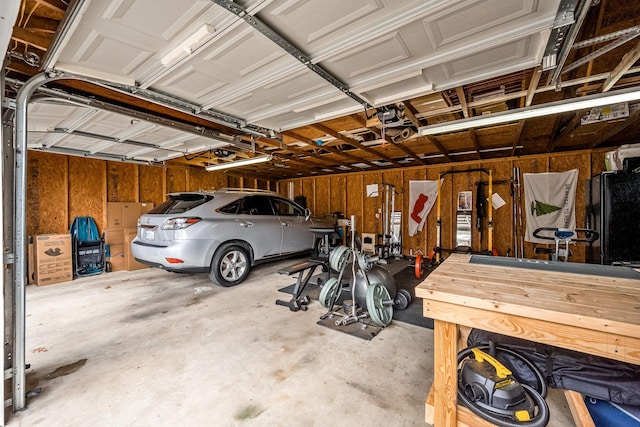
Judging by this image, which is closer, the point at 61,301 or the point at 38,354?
the point at 38,354

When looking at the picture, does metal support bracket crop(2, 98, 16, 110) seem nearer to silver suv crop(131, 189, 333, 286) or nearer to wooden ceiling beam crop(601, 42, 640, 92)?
silver suv crop(131, 189, 333, 286)

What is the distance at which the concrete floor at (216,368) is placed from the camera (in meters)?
1.58

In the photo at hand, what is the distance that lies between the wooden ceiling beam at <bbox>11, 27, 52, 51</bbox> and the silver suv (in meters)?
2.30

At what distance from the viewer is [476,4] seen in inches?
52.6

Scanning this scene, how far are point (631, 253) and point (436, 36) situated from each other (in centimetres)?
413

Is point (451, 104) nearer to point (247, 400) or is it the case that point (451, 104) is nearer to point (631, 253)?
point (631, 253)

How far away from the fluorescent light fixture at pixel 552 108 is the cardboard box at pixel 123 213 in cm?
628

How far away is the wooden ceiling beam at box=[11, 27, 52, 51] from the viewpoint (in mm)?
1690

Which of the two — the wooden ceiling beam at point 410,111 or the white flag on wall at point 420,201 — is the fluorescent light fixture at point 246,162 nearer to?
the wooden ceiling beam at point 410,111

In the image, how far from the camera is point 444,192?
6.75 metres

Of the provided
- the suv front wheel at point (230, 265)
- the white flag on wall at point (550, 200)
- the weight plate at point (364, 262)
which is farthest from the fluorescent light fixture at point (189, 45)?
the white flag on wall at point (550, 200)

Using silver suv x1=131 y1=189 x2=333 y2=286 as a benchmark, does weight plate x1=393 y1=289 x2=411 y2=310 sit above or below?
below

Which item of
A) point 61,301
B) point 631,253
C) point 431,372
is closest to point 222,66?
point 431,372

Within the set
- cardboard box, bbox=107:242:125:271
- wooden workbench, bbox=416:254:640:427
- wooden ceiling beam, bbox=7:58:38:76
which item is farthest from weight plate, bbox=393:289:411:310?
cardboard box, bbox=107:242:125:271
